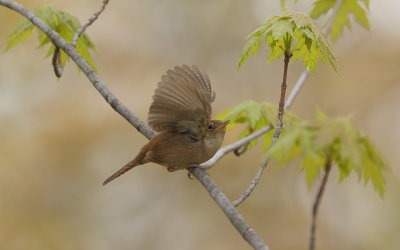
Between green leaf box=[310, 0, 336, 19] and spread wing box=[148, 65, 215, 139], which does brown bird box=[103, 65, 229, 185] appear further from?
green leaf box=[310, 0, 336, 19]

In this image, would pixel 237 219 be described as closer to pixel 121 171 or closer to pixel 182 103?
pixel 182 103

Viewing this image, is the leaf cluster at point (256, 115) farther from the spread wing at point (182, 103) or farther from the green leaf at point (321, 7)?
the green leaf at point (321, 7)

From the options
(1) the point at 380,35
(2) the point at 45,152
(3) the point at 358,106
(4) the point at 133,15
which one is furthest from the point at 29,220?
(1) the point at 380,35

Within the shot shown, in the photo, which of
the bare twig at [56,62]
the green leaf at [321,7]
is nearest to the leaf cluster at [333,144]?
the bare twig at [56,62]

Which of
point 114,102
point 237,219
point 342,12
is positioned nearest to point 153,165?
point 342,12

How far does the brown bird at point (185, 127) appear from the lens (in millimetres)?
2590

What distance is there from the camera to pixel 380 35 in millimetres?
7445

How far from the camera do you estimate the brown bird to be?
2.59 meters

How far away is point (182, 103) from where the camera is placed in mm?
2615

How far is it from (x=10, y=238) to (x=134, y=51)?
283cm

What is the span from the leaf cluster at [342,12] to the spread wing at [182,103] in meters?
1.15

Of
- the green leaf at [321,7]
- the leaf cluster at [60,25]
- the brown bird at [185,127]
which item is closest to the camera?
the brown bird at [185,127]

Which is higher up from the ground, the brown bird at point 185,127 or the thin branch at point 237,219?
the brown bird at point 185,127

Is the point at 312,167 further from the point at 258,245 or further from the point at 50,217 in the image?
the point at 50,217
